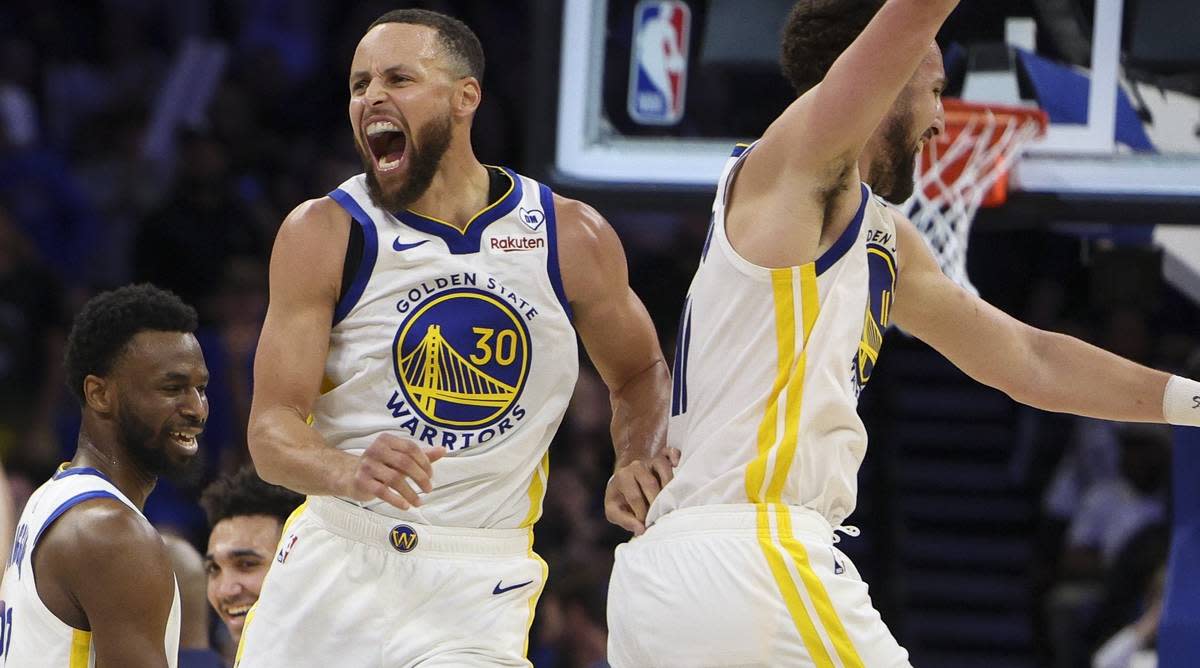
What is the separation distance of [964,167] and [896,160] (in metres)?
1.85

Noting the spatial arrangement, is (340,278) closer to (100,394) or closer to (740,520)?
(100,394)

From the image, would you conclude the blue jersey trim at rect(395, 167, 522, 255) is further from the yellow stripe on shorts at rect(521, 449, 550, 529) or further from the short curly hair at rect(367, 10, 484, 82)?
the yellow stripe on shorts at rect(521, 449, 550, 529)

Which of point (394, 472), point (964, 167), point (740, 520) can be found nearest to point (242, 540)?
point (394, 472)

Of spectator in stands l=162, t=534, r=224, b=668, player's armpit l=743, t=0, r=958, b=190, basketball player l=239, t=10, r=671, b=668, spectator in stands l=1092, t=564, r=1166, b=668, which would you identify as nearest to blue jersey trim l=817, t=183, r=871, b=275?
player's armpit l=743, t=0, r=958, b=190

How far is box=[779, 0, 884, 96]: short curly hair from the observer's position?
355 cm

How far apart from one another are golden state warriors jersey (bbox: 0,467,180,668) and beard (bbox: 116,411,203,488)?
0.13 m

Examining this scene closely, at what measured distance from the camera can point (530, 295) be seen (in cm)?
395

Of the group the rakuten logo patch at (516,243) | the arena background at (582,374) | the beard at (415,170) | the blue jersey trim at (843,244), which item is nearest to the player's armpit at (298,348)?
the beard at (415,170)

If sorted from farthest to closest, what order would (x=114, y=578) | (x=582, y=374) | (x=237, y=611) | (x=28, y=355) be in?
(x=582, y=374), (x=28, y=355), (x=237, y=611), (x=114, y=578)

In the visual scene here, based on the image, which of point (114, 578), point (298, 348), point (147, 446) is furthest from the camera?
point (147, 446)

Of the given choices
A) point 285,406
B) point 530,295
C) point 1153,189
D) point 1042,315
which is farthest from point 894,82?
point 1042,315

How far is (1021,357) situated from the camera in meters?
3.92

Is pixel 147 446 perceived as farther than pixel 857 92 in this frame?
Yes

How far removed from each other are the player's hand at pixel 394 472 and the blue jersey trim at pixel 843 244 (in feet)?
2.85
